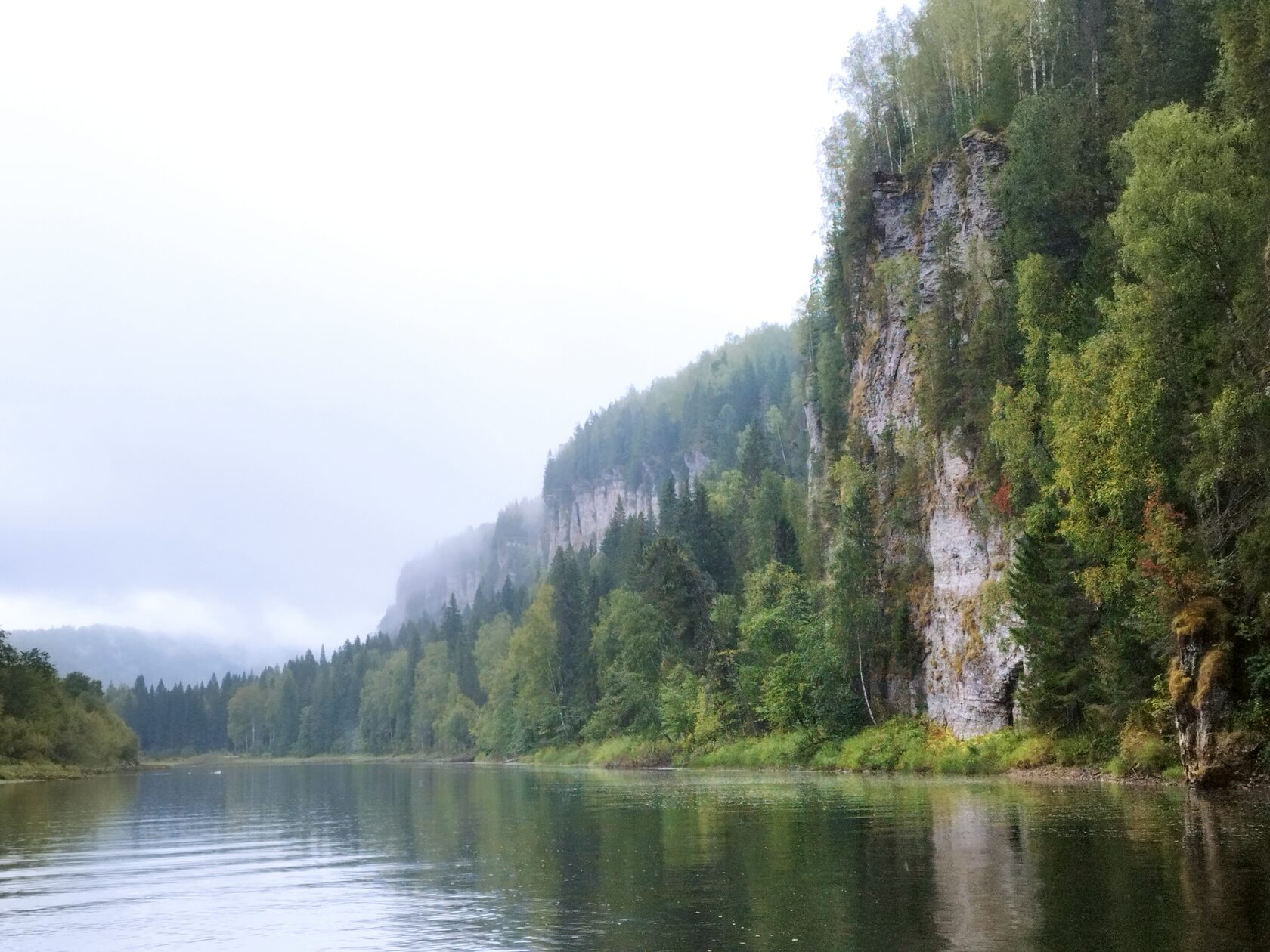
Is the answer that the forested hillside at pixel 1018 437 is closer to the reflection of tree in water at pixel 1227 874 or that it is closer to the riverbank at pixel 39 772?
the reflection of tree in water at pixel 1227 874

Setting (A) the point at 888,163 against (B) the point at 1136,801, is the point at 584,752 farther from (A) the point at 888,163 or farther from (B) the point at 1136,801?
(B) the point at 1136,801

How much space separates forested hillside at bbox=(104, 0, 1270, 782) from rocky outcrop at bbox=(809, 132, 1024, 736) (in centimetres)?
24

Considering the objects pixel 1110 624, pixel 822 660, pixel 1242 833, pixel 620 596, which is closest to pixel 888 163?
pixel 822 660

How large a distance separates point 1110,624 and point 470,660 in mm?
161948

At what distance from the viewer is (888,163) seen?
8756 cm

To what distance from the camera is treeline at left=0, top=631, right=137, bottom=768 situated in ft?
385

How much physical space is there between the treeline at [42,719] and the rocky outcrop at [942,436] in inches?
3561

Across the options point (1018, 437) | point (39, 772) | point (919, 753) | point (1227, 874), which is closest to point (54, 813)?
point (919, 753)

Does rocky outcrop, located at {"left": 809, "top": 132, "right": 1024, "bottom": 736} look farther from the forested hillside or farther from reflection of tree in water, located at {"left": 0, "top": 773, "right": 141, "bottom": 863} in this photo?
reflection of tree in water, located at {"left": 0, "top": 773, "right": 141, "bottom": 863}

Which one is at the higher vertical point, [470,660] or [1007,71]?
[1007,71]

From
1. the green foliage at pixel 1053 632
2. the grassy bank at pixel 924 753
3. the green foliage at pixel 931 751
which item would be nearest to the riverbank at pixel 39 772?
the grassy bank at pixel 924 753

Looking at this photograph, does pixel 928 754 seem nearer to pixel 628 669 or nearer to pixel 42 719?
pixel 628 669

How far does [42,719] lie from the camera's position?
123250 millimetres

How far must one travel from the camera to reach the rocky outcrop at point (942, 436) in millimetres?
61125
